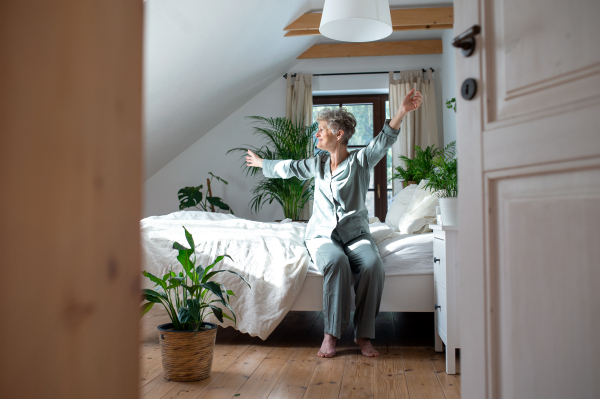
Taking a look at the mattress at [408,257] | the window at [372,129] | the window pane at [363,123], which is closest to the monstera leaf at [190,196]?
the window at [372,129]

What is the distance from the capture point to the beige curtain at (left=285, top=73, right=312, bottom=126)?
17.2ft

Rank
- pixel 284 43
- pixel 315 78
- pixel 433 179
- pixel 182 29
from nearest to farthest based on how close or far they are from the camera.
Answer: pixel 433 179 → pixel 182 29 → pixel 284 43 → pixel 315 78

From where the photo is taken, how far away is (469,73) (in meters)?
0.91

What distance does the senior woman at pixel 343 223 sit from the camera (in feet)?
6.96

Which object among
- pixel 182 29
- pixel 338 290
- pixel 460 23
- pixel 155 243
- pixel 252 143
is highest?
pixel 182 29

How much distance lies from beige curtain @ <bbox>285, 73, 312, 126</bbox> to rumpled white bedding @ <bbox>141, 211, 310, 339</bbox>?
9.47 ft

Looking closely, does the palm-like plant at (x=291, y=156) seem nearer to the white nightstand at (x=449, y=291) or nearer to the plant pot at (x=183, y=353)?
the white nightstand at (x=449, y=291)

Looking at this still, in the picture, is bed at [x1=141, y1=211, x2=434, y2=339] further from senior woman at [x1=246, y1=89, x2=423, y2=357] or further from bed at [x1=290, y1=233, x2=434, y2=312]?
senior woman at [x1=246, y1=89, x2=423, y2=357]

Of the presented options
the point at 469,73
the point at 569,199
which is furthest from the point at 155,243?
the point at 569,199

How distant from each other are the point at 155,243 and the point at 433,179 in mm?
1510

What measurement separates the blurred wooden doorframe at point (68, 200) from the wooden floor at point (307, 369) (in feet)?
4.24

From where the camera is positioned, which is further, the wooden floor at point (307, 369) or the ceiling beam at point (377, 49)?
the ceiling beam at point (377, 49)

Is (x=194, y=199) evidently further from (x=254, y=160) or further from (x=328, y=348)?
(x=328, y=348)

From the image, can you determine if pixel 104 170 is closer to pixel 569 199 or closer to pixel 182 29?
pixel 569 199
